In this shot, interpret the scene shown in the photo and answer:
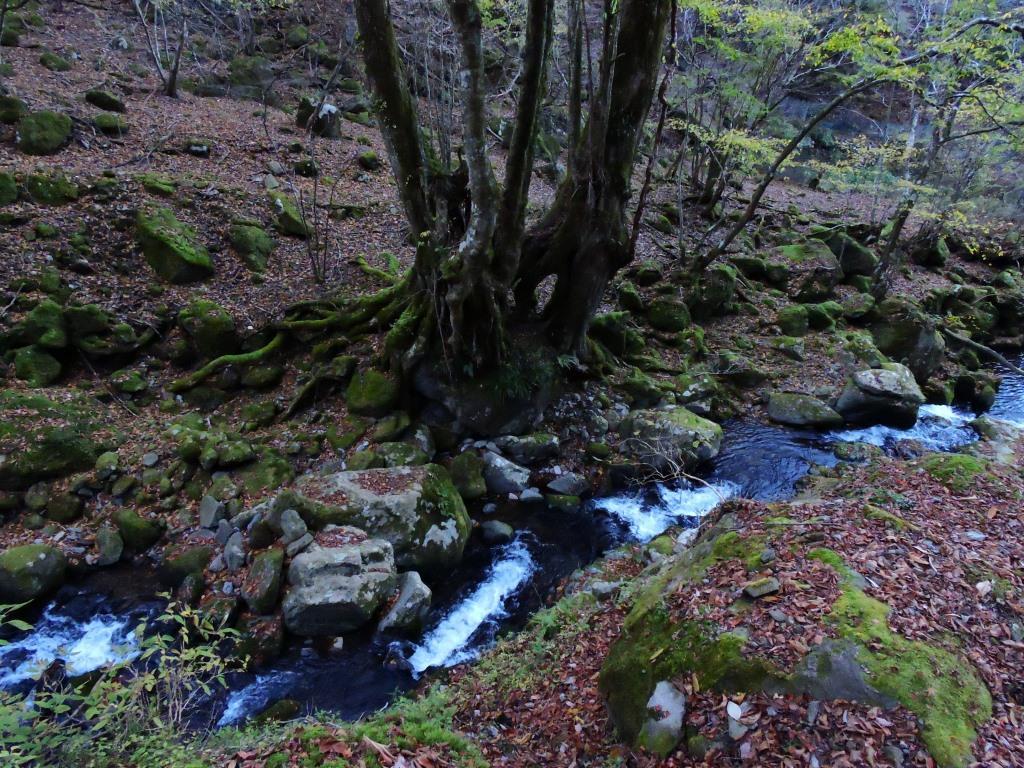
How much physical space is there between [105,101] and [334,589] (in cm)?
1564

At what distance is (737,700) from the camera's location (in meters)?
3.40

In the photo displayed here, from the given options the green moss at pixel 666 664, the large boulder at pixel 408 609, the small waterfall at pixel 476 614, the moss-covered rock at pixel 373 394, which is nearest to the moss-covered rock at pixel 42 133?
A: the moss-covered rock at pixel 373 394

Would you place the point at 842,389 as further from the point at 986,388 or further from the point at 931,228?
the point at 931,228

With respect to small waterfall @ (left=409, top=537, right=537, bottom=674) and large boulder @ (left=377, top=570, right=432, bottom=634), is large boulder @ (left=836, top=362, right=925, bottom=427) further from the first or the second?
large boulder @ (left=377, top=570, right=432, bottom=634)

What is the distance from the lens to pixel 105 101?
14.5 m

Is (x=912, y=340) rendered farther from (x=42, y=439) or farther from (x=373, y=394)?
(x=42, y=439)

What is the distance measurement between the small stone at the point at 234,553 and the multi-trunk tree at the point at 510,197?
11.9 feet

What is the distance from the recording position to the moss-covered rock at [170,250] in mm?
10625

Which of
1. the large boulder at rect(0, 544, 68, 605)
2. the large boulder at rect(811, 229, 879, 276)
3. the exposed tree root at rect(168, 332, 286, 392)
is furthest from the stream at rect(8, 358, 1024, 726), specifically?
the large boulder at rect(811, 229, 879, 276)

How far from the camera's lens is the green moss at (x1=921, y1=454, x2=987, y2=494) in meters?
6.10

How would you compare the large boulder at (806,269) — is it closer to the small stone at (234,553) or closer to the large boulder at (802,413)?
the large boulder at (802,413)

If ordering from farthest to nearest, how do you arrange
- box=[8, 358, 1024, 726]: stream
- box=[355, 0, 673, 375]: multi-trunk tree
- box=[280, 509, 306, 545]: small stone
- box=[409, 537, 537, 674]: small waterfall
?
box=[355, 0, 673, 375]: multi-trunk tree < box=[280, 509, 306, 545]: small stone < box=[409, 537, 537, 674]: small waterfall < box=[8, 358, 1024, 726]: stream

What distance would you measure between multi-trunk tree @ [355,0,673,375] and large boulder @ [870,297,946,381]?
335 inches

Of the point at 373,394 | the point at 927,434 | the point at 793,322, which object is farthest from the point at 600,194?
the point at 927,434
